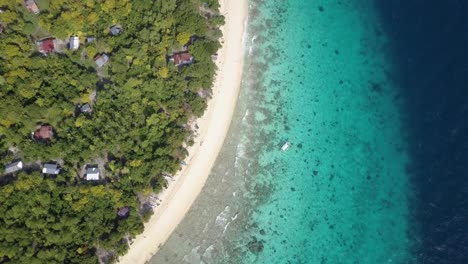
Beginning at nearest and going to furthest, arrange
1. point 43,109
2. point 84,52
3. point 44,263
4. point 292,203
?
point 44,263, point 43,109, point 84,52, point 292,203

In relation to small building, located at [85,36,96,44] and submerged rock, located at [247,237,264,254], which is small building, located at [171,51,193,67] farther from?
submerged rock, located at [247,237,264,254]

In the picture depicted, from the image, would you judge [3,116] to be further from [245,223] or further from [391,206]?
[391,206]

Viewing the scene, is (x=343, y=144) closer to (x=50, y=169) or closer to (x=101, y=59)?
(x=101, y=59)

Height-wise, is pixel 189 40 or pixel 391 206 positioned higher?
pixel 189 40

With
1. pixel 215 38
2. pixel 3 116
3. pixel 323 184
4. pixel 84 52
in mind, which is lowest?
pixel 323 184

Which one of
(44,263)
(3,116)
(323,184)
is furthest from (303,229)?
(3,116)

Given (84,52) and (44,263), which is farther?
(84,52)

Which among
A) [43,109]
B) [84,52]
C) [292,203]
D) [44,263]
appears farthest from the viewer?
[292,203]
